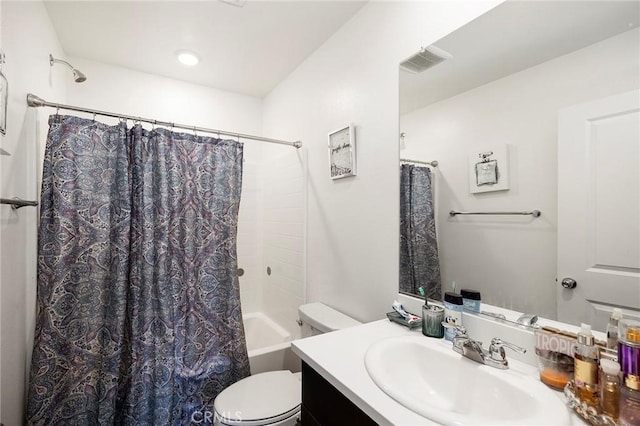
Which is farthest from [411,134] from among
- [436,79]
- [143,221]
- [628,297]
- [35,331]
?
[35,331]

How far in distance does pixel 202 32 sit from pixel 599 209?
2.13 meters

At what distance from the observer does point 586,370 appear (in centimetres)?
66

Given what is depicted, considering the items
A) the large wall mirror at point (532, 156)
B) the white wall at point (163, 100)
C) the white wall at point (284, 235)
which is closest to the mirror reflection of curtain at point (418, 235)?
the large wall mirror at point (532, 156)

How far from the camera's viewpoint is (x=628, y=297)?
71 cm

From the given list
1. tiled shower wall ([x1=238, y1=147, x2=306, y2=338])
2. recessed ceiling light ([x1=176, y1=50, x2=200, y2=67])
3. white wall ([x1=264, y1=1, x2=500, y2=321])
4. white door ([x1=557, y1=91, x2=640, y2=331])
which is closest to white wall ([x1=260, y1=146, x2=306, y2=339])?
tiled shower wall ([x1=238, y1=147, x2=306, y2=338])

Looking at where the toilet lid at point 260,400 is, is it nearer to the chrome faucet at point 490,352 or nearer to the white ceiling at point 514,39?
the chrome faucet at point 490,352

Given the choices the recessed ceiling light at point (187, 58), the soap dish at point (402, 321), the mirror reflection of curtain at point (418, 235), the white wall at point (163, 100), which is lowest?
the soap dish at point (402, 321)

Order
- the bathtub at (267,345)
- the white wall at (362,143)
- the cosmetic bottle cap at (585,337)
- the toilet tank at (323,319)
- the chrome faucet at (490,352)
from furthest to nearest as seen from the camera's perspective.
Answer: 1. the bathtub at (267,345)
2. the toilet tank at (323,319)
3. the white wall at (362,143)
4. the chrome faucet at (490,352)
5. the cosmetic bottle cap at (585,337)

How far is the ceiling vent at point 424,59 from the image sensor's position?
117cm

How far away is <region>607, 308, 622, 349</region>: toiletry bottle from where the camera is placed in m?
0.68

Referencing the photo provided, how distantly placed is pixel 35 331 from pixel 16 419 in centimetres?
36

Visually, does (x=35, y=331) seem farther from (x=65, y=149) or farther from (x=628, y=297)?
(x=628, y=297)

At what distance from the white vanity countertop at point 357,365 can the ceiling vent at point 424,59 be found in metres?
1.11

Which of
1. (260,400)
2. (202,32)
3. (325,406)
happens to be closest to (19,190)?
(202,32)
